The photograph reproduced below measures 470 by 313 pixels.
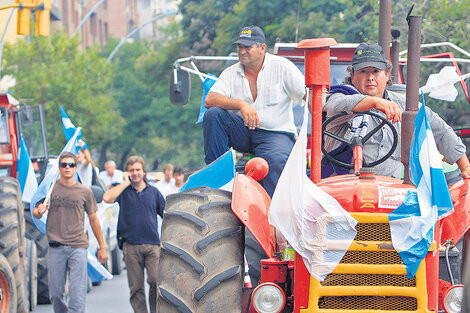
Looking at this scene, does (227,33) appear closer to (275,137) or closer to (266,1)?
(266,1)

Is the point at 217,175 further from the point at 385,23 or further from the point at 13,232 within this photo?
the point at 13,232

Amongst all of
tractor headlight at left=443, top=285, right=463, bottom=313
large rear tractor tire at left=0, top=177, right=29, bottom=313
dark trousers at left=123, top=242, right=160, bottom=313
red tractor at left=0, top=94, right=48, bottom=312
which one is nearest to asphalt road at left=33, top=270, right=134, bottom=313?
red tractor at left=0, top=94, right=48, bottom=312

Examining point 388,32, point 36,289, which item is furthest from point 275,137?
point 36,289

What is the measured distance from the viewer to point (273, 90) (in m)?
7.24

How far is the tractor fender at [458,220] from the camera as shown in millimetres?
5836

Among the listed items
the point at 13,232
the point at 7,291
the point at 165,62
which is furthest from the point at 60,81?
the point at 7,291

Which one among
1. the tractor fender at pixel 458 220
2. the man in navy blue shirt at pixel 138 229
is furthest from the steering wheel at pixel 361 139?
the man in navy blue shirt at pixel 138 229

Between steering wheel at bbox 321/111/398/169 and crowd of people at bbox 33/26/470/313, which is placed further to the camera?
crowd of people at bbox 33/26/470/313

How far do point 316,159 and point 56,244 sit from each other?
5.86 meters

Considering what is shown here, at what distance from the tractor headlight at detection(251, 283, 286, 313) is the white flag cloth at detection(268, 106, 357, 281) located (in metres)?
0.27

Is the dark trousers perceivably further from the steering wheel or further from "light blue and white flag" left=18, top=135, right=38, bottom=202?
the steering wheel

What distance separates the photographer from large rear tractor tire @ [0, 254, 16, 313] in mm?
9398

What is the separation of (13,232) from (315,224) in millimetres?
5557

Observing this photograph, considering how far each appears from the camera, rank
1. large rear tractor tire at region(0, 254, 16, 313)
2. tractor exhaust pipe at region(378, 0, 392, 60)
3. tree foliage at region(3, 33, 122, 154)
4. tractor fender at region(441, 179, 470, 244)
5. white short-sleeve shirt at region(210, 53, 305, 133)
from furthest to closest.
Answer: tree foliage at region(3, 33, 122, 154), large rear tractor tire at region(0, 254, 16, 313), tractor exhaust pipe at region(378, 0, 392, 60), white short-sleeve shirt at region(210, 53, 305, 133), tractor fender at region(441, 179, 470, 244)
